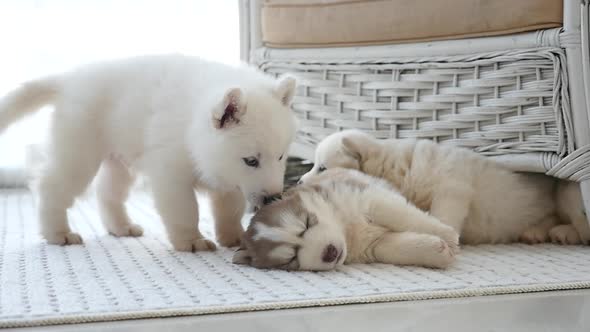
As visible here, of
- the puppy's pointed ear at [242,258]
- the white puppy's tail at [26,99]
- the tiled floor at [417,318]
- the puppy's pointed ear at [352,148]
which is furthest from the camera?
the puppy's pointed ear at [352,148]

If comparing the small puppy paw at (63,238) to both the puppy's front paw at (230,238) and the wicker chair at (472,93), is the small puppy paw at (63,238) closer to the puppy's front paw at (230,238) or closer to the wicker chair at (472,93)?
the puppy's front paw at (230,238)

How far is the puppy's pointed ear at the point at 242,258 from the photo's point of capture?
1.92 meters

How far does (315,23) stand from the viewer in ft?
8.93

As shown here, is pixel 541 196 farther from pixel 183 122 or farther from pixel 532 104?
pixel 183 122

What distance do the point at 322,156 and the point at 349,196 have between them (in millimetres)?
506

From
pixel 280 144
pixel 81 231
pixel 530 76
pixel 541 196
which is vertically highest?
pixel 530 76

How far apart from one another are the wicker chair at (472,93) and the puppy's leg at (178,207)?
2.71ft

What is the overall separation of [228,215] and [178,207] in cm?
24

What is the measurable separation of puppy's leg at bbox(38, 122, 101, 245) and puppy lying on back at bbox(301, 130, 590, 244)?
73 centimetres

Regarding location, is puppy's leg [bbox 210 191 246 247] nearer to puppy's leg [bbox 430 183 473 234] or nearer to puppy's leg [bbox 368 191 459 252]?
puppy's leg [bbox 368 191 459 252]

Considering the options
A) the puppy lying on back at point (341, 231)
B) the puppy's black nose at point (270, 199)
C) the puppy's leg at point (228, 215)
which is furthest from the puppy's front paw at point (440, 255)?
the puppy's leg at point (228, 215)

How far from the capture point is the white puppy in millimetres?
1962

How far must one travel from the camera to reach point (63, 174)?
2242 millimetres

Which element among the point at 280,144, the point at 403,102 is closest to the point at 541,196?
the point at 403,102
